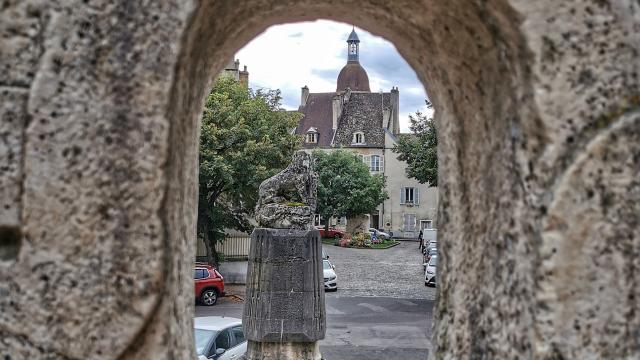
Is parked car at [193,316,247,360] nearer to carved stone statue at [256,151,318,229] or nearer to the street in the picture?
carved stone statue at [256,151,318,229]

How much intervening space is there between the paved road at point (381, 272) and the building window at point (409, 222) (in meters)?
10.4

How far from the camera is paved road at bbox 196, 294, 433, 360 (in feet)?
44.3

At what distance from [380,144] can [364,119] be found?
2.64 metres

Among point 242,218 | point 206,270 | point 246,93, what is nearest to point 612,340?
point 206,270

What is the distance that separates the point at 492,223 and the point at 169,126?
108 centimetres

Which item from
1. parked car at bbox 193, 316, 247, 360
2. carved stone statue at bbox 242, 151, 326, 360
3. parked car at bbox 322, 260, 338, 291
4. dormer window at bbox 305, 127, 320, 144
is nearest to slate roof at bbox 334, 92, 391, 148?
dormer window at bbox 305, 127, 320, 144

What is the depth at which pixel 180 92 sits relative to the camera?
6.64ft

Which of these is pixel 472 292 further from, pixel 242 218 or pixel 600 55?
pixel 242 218

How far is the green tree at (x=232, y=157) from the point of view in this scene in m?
20.2

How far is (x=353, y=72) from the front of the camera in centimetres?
6203

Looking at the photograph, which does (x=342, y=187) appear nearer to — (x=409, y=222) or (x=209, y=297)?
(x=409, y=222)

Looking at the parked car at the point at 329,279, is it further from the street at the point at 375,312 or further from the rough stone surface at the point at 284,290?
the rough stone surface at the point at 284,290

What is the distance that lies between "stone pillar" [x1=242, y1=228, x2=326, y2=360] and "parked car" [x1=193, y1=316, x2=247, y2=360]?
1.20ft

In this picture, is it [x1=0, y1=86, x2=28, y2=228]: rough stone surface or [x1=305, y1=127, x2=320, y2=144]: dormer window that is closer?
[x1=0, y1=86, x2=28, y2=228]: rough stone surface
